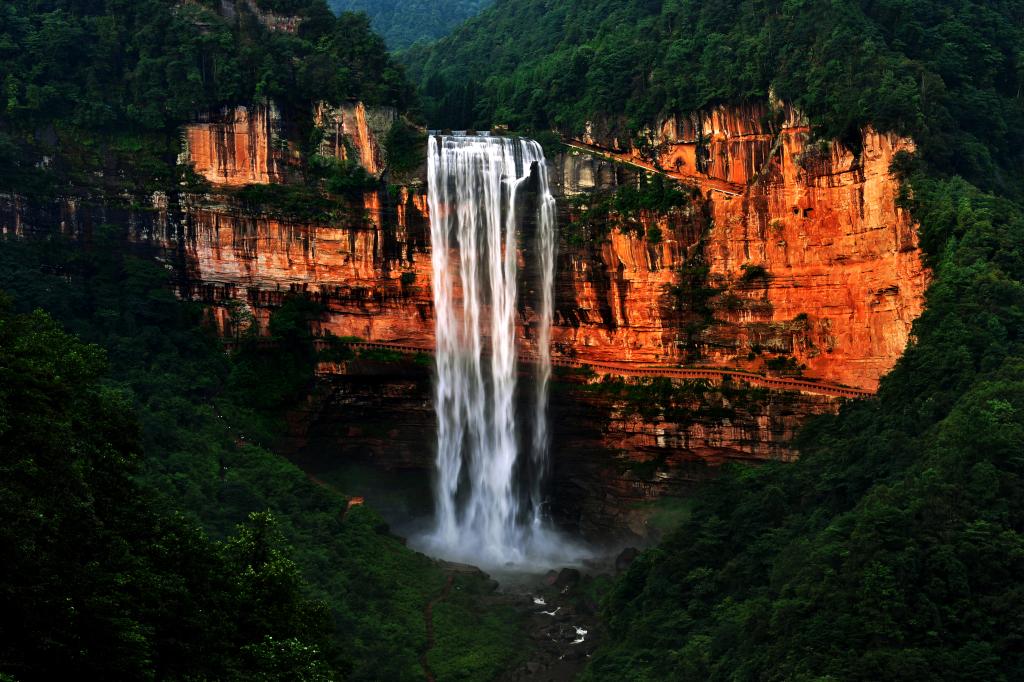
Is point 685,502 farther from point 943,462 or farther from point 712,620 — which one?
point 943,462

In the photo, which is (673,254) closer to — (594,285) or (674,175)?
(594,285)

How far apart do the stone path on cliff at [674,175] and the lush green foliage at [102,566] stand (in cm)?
1779

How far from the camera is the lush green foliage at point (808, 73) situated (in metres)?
29.9

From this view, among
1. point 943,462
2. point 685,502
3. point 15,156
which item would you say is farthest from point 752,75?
point 15,156

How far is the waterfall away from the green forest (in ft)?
9.54

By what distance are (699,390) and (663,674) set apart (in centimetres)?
1157

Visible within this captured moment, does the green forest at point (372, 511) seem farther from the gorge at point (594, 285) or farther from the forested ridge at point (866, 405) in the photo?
the gorge at point (594, 285)

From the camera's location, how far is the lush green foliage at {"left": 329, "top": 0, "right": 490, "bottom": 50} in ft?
202

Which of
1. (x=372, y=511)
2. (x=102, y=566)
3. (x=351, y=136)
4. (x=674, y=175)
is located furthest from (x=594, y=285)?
(x=102, y=566)

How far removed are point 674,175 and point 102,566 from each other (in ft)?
72.4

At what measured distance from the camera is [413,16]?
207ft

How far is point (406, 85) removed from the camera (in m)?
35.3

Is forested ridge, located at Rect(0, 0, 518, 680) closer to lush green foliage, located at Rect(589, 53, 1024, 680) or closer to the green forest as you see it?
the green forest

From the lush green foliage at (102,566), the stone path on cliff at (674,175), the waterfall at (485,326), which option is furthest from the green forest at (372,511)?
the waterfall at (485,326)
